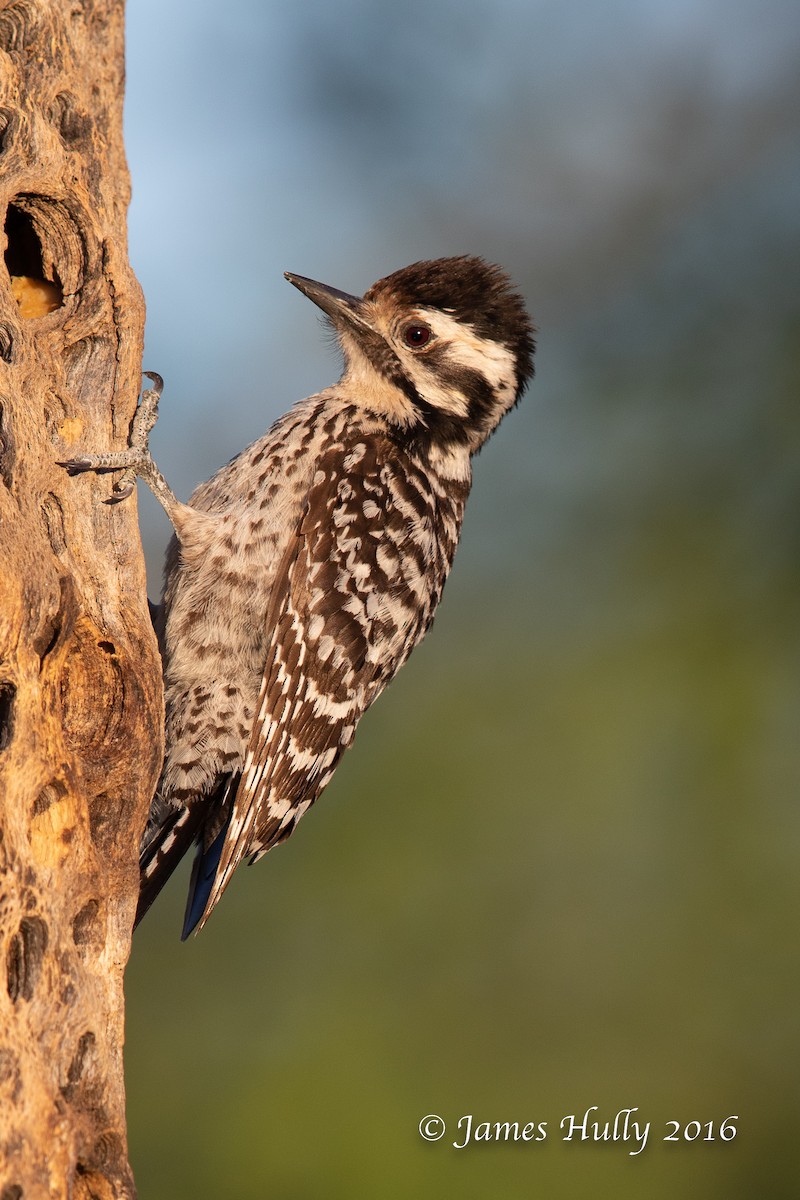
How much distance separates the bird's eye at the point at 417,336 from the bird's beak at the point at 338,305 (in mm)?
169

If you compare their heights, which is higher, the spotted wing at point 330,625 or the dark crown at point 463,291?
the dark crown at point 463,291

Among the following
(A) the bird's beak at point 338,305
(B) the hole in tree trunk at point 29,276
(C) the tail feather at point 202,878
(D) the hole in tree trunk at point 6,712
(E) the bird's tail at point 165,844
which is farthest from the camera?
(A) the bird's beak at point 338,305

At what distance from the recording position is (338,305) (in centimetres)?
477

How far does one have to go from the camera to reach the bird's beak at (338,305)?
4727 mm

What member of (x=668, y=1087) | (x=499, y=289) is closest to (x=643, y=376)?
(x=499, y=289)

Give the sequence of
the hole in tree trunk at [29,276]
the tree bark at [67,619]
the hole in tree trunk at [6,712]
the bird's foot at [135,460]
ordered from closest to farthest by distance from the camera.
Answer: the tree bark at [67,619] → the hole in tree trunk at [6,712] → the bird's foot at [135,460] → the hole in tree trunk at [29,276]

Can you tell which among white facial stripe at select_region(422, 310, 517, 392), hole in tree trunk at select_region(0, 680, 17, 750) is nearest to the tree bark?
hole in tree trunk at select_region(0, 680, 17, 750)

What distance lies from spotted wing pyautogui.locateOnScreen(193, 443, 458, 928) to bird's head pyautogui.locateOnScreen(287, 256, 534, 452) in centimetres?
30

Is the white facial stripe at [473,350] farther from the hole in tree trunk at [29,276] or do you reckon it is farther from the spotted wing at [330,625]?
the hole in tree trunk at [29,276]

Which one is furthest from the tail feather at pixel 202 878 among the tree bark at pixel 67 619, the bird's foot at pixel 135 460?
the bird's foot at pixel 135 460

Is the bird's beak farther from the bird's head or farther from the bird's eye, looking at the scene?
the bird's eye

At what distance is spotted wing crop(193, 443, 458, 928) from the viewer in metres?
4.14

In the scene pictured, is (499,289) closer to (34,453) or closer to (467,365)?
(467,365)

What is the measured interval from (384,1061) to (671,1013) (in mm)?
1627
